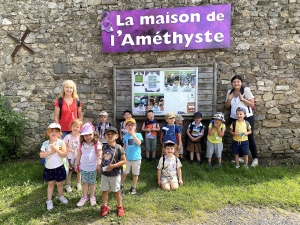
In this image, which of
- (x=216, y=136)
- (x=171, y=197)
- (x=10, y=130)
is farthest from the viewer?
(x=10, y=130)

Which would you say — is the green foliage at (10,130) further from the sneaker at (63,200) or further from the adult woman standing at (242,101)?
the adult woman standing at (242,101)

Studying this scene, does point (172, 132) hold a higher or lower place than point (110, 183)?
higher

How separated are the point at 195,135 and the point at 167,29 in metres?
2.50

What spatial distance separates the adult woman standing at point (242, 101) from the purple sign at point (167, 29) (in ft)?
3.16

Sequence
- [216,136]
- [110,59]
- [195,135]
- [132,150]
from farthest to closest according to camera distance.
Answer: [110,59] < [195,135] < [216,136] < [132,150]

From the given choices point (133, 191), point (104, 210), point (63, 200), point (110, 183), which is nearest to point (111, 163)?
point (110, 183)

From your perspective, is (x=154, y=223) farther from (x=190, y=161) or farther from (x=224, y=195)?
(x=190, y=161)

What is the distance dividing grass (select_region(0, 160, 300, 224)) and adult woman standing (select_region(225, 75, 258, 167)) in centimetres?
55

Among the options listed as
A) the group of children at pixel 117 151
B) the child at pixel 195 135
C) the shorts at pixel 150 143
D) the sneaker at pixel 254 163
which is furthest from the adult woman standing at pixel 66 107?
the sneaker at pixel 254 163

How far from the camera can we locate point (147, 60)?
219 inches

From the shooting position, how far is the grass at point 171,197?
327 cm

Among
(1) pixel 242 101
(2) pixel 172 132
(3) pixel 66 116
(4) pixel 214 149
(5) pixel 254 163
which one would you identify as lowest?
(5) pixel 254 163

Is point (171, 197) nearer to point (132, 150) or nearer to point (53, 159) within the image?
point (132, 150)

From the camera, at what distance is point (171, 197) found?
12.2 ft
